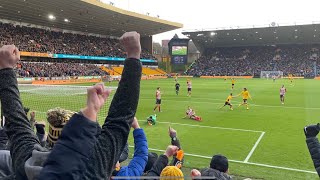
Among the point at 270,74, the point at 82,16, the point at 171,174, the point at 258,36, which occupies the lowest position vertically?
the point at 270,74

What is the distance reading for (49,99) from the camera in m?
23.2

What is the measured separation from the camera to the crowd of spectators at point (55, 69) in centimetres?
4722

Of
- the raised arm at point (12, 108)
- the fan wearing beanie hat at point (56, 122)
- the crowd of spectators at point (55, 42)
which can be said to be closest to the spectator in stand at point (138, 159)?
the fan wearing beanie hat at point (56, 122)

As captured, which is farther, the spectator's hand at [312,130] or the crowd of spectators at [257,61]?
the crowd of spectators at [257,61]

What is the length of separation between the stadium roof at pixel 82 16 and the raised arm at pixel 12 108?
45.0 m

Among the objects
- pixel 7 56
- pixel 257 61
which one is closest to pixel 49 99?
pixel 7 56

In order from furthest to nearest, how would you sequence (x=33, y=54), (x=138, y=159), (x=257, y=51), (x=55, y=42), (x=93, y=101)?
(x=257, y=51)
(x=55, y=42)
(x=33, y=54)
(x=138, y=159)
(x=93, y=101)

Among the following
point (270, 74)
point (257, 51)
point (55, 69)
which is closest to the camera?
point (55, 69)

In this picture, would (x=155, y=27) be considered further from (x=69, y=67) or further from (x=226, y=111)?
(x=226, y=111)

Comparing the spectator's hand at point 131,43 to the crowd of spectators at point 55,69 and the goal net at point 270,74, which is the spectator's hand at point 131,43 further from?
the goal net at point 270,74

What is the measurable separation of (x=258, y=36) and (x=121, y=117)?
271 feet

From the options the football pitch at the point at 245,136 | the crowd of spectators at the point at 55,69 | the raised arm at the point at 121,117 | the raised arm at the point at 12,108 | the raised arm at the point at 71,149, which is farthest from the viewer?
the crowd of spectators at the point at 55,69

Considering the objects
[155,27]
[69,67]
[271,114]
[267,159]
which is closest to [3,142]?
[267,159]

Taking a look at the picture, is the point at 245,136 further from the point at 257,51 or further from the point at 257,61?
the point at 257,51
